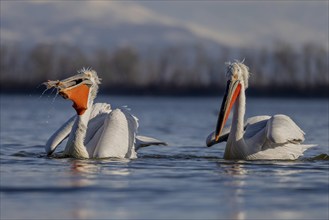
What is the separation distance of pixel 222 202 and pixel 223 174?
2.16m

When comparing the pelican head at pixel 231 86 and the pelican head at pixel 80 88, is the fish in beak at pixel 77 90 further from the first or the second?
the pelican head at pixel 231 86

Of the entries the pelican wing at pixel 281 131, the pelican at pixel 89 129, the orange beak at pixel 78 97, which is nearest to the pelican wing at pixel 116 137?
the pelican at pixel 89 129

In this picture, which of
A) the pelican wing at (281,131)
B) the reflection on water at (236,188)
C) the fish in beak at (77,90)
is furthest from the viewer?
the fish in beak at (77,90)

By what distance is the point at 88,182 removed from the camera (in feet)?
31.0

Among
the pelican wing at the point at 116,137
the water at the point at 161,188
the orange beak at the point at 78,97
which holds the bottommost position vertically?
the water at the point at 161,188

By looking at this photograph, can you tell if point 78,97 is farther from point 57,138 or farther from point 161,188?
point 161,188

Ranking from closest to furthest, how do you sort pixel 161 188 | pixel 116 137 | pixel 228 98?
pixel 161 188 < pixel 116 137 < pixel 228 98

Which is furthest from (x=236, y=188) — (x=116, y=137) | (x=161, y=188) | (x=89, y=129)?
(x=89, y=129)

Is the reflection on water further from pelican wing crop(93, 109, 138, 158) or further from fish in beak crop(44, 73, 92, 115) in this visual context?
fish in beak crop(44, 73, 92, 115)

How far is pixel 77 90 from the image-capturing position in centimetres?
1169

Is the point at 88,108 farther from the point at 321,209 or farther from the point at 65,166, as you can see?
the point at 321,209

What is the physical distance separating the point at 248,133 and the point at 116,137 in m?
1.76

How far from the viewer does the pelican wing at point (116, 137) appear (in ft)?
37.1

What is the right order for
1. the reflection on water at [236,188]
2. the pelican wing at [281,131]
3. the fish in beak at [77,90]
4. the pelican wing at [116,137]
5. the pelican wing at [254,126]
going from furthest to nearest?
the pelican wing at [254,126] → the fish in beak at [77,90] → the pelican wing at [116,137] → the pelican wing at [281,131] → the reflection on water at [236,188]
